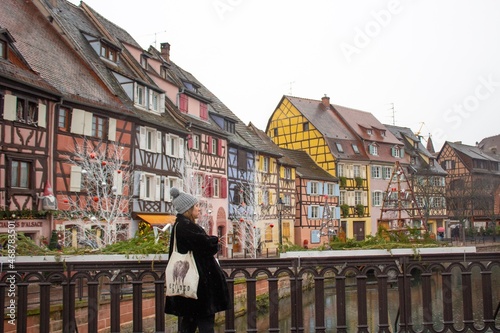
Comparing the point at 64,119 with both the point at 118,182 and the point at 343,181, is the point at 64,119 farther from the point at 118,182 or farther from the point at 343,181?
the point at 343,181

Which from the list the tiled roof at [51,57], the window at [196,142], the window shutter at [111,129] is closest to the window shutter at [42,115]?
the tiled roof at [51,57]

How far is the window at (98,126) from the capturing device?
2536 centimetres

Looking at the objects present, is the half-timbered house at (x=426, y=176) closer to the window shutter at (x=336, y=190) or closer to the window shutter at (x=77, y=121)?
the window shutter at (x=336, y=190)

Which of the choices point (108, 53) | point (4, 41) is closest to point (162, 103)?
point (108, 53)

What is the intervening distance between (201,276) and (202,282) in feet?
0.18

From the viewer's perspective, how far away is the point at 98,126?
25.6 meters

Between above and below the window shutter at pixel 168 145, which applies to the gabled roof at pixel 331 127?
above

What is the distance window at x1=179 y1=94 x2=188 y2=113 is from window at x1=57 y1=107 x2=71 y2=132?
10950 mm

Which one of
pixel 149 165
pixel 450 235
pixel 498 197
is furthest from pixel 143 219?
pixel 498 197

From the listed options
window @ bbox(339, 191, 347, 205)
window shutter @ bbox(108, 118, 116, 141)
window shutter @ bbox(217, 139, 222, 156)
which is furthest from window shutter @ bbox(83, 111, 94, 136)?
window @ bbox(339, 191, 347, 205)

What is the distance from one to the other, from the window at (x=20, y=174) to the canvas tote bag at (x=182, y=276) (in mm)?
17091

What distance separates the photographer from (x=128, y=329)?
15.0 metres

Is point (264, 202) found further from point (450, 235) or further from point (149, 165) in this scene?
point (450, 235)

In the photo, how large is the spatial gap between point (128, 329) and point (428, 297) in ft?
33.3
